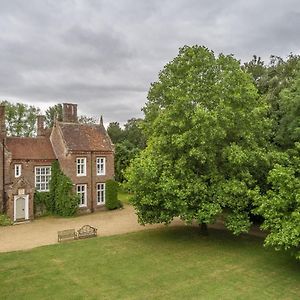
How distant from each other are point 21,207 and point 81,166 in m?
8.02

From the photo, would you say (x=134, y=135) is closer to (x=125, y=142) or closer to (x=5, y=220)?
(x=125, y=142)

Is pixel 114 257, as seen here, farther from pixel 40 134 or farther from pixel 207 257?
pixel 40 134

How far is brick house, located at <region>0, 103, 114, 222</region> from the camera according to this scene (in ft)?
118

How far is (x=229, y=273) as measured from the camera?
64.5ft

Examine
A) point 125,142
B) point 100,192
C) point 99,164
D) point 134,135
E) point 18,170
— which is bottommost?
point 100,192

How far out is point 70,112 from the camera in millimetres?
43719

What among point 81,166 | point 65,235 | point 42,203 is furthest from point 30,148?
point 65,235

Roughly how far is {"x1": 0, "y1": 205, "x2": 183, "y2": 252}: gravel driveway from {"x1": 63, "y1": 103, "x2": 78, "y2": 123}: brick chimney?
1224cm

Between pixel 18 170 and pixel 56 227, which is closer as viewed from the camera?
pixel 56 227

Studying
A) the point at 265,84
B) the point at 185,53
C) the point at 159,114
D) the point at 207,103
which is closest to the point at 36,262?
the point at 159,114

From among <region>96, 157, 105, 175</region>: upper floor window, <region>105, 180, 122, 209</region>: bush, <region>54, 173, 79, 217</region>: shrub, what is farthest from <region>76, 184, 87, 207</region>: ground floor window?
<region>105, 180, 122, 209</region>: bush

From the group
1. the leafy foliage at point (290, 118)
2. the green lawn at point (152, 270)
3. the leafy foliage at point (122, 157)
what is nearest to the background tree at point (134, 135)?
the leafy foliage at point (122, 157)

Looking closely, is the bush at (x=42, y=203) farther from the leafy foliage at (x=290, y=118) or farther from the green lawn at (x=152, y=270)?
the leafy foliage at (x=290, y=118)

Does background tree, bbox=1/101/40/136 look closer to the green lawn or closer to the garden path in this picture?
the garden path
